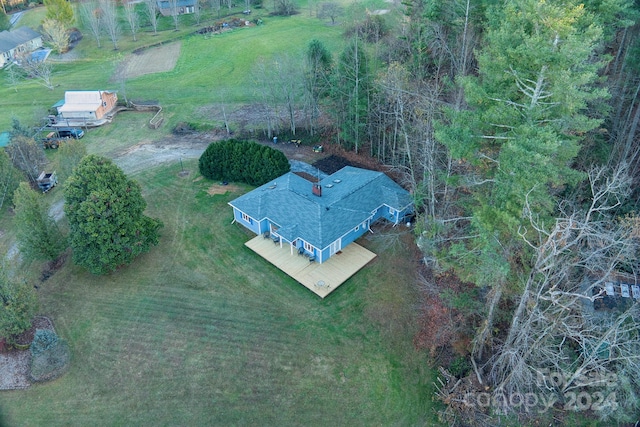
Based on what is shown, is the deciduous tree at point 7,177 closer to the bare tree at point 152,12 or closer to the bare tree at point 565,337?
the bare tree at point 565,337

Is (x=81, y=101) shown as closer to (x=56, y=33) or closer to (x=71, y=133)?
(x=71, y=133)

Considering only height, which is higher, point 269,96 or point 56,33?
point 56,33

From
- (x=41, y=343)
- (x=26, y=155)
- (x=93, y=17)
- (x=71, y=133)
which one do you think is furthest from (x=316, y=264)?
(x=93, y=17)

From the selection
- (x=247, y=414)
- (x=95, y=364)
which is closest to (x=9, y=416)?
(x=95, y=364)

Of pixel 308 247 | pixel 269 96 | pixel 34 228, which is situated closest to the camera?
pixel 34 228

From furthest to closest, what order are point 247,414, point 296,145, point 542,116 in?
point 296,145 < point 247,414 < point 542,116

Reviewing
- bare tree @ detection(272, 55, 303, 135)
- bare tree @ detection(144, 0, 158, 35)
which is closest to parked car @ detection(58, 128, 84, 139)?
bare tree @ detection(272, 55, 303, 135)

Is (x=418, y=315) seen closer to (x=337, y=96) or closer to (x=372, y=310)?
(x=372, y=310)
